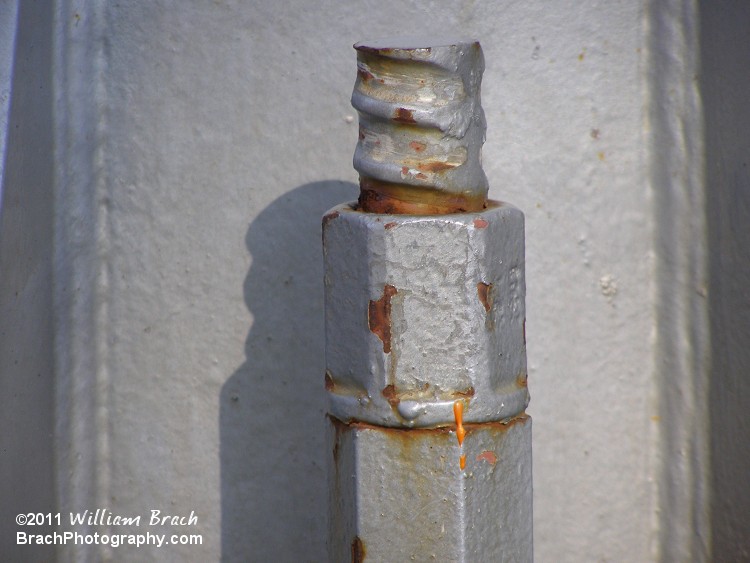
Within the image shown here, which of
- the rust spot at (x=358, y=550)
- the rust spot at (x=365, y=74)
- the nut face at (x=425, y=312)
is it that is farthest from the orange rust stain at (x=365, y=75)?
the rust spot at (x=358, y=550)

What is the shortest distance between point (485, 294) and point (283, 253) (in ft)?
1.59

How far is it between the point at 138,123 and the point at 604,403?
31.6 inches

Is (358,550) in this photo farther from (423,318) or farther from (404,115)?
(404,115)

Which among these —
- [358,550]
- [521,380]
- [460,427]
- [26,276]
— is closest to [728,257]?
[521,380]

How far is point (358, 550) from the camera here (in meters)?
0.84

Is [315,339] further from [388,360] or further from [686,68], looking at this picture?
[686,68]

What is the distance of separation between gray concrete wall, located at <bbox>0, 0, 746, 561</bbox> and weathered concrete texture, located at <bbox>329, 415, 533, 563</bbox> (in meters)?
0.41

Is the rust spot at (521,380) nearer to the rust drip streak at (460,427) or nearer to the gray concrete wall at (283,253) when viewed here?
the rust drip streak at (460,427)

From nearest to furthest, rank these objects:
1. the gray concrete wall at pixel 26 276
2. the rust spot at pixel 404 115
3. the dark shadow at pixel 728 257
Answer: the rust spot at pixel 404 115
the dark shadow at pixel 728 257
the gray concrete wall at pixel 26 276

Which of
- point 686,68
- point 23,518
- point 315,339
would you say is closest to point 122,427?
point 23,518

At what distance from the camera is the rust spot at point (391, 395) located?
2.62 ft

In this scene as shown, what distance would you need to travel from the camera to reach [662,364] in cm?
125

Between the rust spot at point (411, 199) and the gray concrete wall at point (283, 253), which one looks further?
the gray concrete wall at point (283, 253)

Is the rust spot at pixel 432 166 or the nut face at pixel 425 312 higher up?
the rust spot at pixel 432 166
